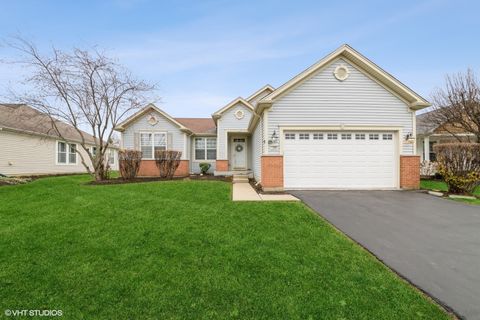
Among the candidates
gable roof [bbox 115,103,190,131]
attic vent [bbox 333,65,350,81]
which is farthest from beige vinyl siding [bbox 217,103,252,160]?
attic vent [bbox 333,65,350,81]

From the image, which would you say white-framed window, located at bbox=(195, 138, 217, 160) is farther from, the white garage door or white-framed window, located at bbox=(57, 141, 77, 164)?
white-framed window, located at bbox=(57, 141, 77, 164)

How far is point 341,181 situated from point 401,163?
8.70 ft

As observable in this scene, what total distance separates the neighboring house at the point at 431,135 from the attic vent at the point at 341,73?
37.0ft

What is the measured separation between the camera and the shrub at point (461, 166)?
28.7 ft

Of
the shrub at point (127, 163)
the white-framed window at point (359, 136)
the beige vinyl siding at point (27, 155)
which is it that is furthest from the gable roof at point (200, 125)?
the beige vinyl siding at point (27, 155)

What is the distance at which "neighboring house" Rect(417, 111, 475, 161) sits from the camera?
52.8 feet

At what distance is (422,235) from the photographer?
15.4 feet

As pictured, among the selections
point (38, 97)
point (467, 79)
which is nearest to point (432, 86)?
point (467, 79)

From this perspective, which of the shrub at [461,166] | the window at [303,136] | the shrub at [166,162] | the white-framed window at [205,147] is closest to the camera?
the shrub at [461,166]

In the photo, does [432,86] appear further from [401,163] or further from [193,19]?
[193,19]

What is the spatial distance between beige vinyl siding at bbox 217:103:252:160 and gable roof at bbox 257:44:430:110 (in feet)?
23.0

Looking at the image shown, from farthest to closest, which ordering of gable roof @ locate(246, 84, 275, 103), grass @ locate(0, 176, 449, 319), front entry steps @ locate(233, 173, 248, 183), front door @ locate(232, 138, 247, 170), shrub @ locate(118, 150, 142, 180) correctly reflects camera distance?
gable roof @ locate(246, 84, 275, 103), front door @ locate(232, 138, 247, 170), front entry steps @ locate(233, 173, 248, 183), shrub @ locate(118, 150, 142, 180), grass @ locate(0, 176, 449, 319)

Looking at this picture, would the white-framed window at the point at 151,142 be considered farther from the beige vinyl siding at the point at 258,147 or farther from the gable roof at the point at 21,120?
the beige vinyl siding at the point at 258,147
